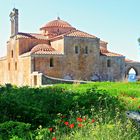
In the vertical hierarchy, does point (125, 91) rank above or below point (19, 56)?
below

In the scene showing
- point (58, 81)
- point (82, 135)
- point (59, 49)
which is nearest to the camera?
point (82, 135)

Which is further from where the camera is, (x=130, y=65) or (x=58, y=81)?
(x=130, y=65)

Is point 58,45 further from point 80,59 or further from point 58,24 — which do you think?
point 58,24

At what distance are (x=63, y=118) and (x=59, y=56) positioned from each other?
2903 cm

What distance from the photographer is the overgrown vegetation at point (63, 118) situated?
648 cm

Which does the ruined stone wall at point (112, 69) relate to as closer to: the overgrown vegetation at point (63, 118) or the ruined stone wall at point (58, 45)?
the ruined stone wall at point (58, 45)

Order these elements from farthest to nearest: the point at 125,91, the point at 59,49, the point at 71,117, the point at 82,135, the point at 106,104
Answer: the point at 59,49 < the point at 125,91 < the point at 106,104 < the point at 71,117 < the point at 82,135

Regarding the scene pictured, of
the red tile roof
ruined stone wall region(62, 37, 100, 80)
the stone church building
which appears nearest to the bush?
Answer: the stone church building

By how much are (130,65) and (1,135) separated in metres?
39.8

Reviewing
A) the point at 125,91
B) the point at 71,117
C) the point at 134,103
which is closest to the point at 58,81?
the point at 125,91

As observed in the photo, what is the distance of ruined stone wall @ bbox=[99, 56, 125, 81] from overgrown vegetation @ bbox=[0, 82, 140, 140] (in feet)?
94.2

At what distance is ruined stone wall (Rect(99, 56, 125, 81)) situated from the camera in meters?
40.4

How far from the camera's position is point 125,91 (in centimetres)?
1488

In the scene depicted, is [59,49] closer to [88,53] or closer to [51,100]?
[88,53]
